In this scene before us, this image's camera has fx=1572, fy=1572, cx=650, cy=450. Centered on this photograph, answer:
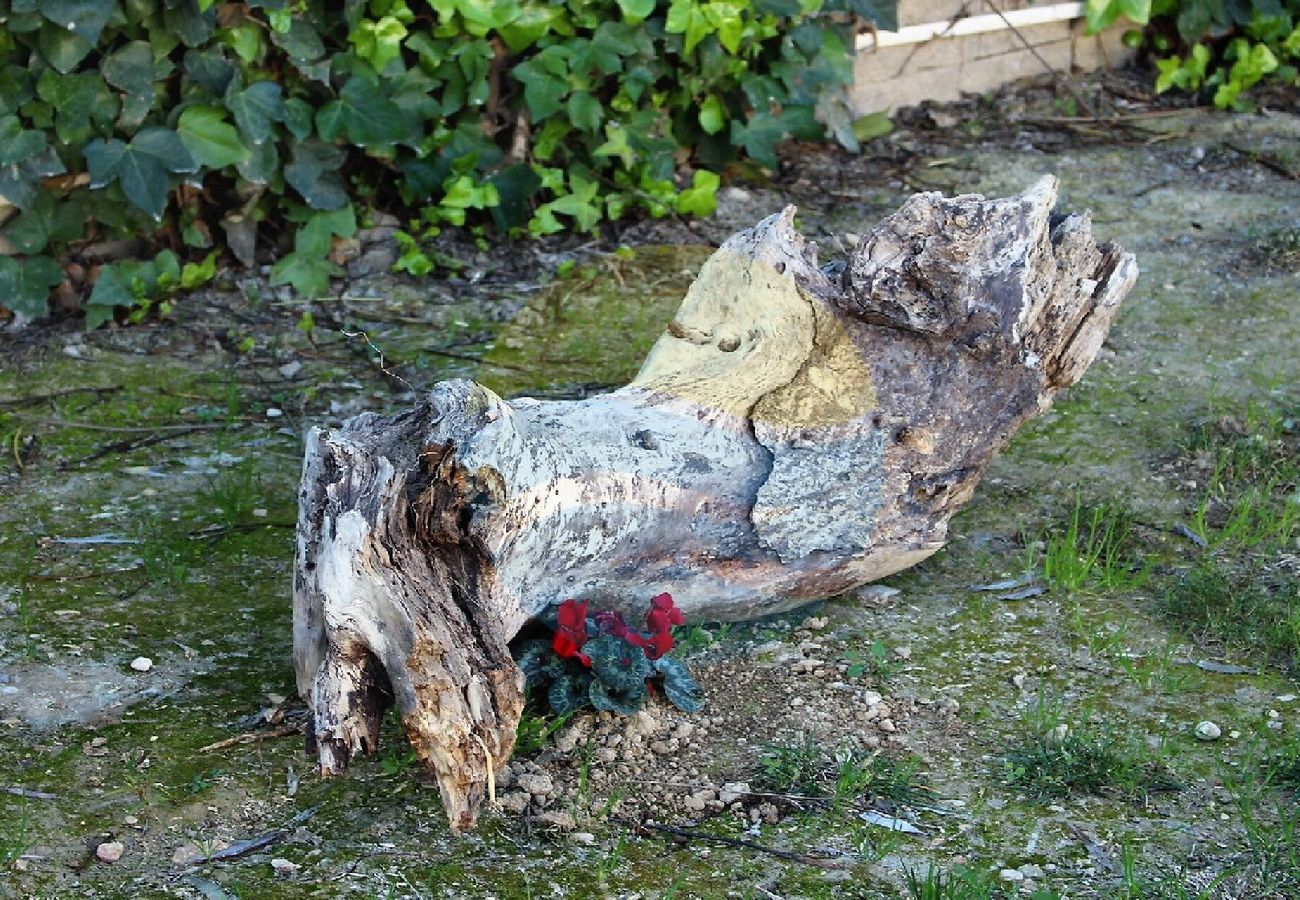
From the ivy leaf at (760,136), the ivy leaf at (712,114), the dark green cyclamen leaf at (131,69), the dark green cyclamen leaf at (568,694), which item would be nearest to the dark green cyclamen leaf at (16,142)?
the dark green cyclamen leaf at (131,69)

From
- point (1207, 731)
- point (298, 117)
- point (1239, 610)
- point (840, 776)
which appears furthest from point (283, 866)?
point (298, 117)

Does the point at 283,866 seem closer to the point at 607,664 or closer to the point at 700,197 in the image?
the point at 607,664

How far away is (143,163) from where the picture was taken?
451 cm

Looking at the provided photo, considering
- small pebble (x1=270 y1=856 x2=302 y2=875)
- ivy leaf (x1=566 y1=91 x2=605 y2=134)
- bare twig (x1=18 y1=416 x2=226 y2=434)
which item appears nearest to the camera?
small pebble (x1=270 y1=856 x2=302 y2=875)

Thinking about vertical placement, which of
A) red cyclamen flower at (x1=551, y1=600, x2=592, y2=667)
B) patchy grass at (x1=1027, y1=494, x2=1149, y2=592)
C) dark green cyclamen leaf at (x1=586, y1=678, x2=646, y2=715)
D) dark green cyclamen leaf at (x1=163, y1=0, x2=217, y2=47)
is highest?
dark green cyclamen leaf at (x1=163, y1=0, x2=217, y2=47)

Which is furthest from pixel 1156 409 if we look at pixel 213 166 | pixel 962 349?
pixel 213 166

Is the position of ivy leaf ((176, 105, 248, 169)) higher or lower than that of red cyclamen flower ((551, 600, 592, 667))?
higher

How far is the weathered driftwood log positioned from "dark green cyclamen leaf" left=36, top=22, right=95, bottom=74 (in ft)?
6.55

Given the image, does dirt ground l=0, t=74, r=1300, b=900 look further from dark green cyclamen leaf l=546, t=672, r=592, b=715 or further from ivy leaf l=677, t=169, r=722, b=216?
ivy leaf l=677, t=169, r=722, b=216

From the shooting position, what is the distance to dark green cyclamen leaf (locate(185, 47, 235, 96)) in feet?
15.1

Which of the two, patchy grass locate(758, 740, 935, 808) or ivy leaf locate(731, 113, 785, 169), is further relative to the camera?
ivy leaf locate(731, 113, 785, 169)

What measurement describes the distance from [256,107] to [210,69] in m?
0.17

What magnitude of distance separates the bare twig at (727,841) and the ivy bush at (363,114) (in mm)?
2601

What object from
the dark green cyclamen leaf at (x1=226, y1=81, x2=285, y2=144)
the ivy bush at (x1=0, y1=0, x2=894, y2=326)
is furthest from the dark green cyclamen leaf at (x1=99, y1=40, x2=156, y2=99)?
the dark green cyclamen leaf at (x1=226, y1=81, x2=285, y2=144)
